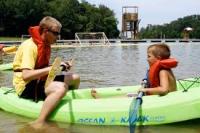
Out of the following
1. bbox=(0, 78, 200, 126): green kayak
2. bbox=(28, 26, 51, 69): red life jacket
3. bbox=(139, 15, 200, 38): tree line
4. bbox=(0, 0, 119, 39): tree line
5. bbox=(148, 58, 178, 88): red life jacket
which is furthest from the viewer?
bbox=(139, 15, 200, 38): tree line

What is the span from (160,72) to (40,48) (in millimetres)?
1598

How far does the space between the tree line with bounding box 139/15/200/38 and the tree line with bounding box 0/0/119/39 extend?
3214 cm

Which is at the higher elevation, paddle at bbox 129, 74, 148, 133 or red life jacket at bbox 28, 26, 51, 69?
red life jacket at bbox 28, 26, 51, 69

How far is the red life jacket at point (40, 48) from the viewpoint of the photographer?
20.8ft

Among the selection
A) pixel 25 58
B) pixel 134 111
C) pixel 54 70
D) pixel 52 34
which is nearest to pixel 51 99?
pixel 54 70

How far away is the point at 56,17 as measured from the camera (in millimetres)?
77875

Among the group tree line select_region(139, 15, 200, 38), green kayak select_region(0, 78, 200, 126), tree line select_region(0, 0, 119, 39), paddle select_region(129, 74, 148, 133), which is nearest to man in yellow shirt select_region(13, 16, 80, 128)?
green kayak select_region(0, 78, 200, 126)

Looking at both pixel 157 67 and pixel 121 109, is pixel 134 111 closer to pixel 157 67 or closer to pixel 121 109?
pixel 121 109

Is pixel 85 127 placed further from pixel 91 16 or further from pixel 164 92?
pixel 91 16

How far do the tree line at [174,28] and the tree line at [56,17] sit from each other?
105 feet

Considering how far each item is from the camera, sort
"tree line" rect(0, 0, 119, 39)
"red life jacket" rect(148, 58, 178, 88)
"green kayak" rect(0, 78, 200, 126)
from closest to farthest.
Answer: "green kayak" rect(0, 78, 200, 126) → "red life jacket" rect(148, 58, 178, 88) → "tree line" rect(0, 0, 119, 39)


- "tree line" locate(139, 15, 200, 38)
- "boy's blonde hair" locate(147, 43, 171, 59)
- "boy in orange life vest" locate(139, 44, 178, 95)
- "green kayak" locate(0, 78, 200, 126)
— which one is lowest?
"tree line" locate(139, 15, 200, 38)

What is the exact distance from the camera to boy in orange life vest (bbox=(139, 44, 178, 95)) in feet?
20.2

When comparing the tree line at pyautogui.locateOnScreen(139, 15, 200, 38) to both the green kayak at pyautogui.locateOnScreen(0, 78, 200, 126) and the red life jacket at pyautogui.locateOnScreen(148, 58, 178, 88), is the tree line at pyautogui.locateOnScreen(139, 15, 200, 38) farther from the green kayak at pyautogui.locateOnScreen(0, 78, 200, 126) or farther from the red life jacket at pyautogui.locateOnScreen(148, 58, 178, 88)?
the green kayak at pyautogui.locateOnScreen(0, 78, 200, 126)
